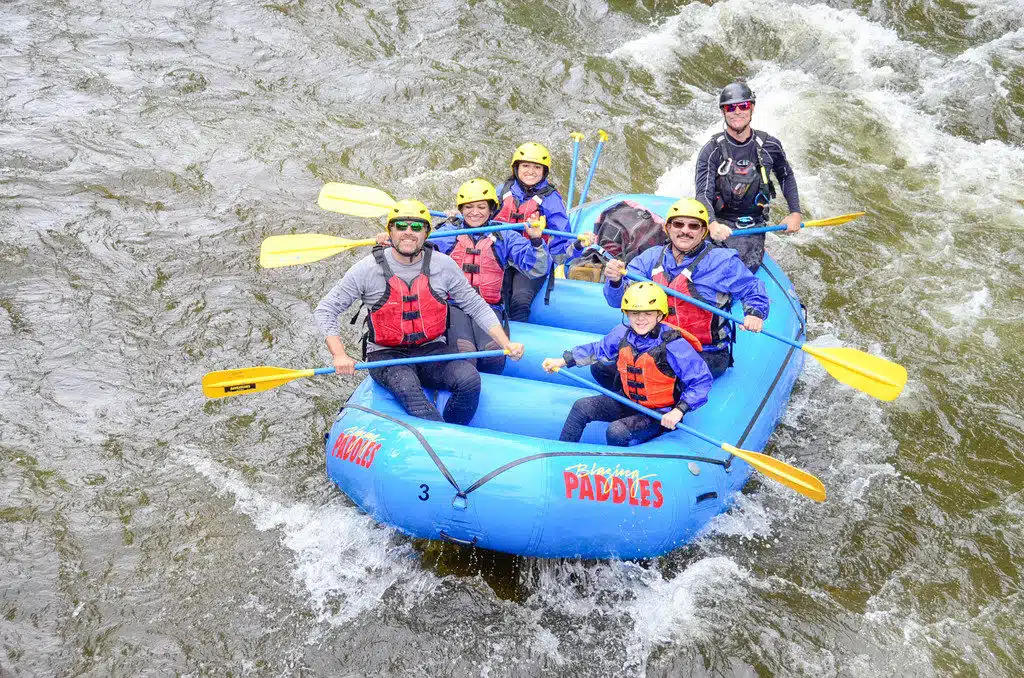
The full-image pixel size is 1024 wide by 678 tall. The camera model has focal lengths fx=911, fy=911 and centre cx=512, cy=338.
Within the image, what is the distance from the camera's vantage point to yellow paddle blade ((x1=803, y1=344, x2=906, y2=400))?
15.4 ft

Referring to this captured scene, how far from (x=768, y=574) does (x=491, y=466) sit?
1629mm

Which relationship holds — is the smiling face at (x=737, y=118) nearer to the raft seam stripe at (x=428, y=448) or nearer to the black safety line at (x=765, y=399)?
the black safety line at (x=765, y=399)

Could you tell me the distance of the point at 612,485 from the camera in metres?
4.23

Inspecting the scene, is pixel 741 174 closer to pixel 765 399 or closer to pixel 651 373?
pixel 765 399

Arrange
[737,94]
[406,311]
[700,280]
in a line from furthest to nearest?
[737,94] → [700,280] → [406,311]

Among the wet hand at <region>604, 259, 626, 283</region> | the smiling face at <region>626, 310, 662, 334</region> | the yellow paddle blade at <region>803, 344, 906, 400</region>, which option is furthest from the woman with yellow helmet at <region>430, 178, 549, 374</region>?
the yellow paddle blade at <region>803, 344, 906, 400</region>

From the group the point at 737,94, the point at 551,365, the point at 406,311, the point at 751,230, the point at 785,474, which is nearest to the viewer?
the point at 785,474

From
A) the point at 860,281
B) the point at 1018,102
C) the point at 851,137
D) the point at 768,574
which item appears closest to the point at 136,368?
the point at 768,574

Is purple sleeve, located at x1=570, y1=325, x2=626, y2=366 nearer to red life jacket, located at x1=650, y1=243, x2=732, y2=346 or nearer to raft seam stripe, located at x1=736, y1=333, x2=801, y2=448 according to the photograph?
red life jacket, located at x1=650, y1=243, x2=732, y2=346

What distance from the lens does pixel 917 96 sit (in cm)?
934

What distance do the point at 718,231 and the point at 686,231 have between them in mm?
520

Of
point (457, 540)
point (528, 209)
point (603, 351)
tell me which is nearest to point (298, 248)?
point (528, 209)

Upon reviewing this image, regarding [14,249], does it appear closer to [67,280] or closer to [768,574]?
[67,280]

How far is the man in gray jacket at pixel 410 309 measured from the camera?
459 centimetres
